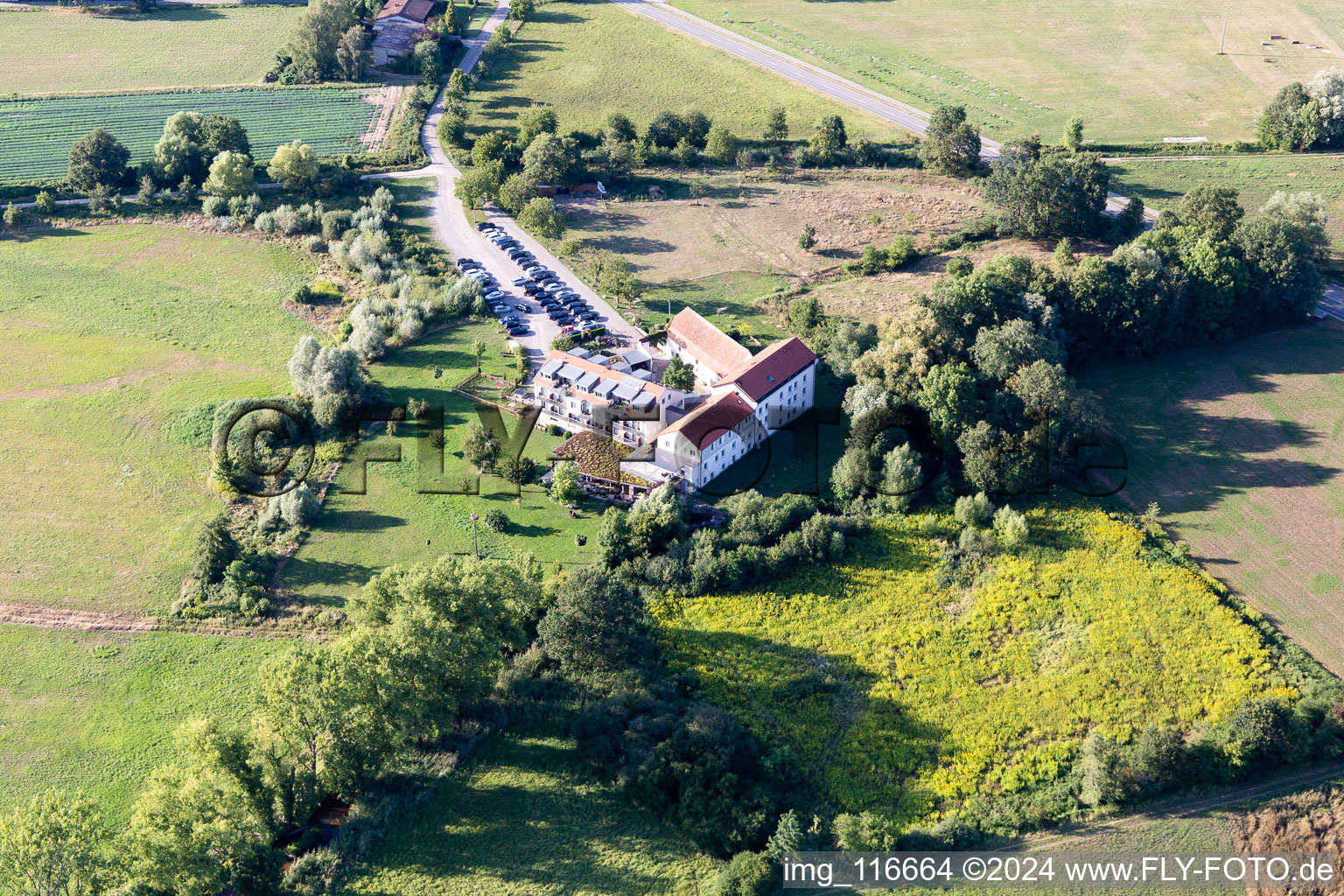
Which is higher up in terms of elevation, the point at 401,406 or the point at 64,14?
the point at 64,14

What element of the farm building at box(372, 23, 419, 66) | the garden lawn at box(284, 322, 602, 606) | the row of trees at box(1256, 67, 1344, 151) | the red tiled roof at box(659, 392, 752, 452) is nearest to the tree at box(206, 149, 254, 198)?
the farm building at box(372, 23, 419, 66)

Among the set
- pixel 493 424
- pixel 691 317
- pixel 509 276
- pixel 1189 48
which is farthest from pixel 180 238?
pixel 1189 48

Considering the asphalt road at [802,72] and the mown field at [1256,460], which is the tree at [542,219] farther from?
the mown field at [1256,460]

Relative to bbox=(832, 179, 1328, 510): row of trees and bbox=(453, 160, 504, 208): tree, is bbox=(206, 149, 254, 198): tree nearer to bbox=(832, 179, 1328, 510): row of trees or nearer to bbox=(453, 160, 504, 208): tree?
bbox=(453, 160, 504, 208): tree

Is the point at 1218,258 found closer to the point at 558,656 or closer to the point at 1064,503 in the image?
the point at 1064,503

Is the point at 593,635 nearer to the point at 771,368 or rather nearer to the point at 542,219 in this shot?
the point at 771,368

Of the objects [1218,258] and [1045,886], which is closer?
[1045,886]
